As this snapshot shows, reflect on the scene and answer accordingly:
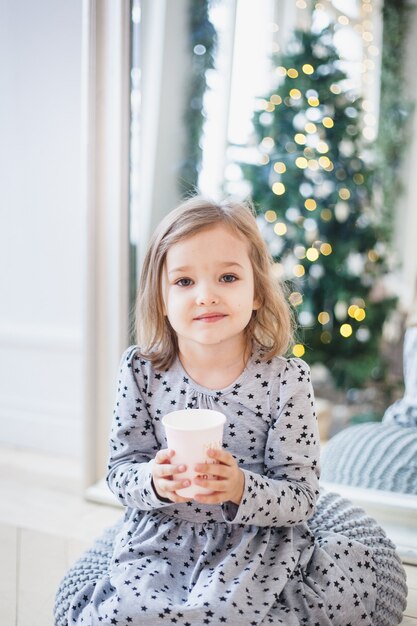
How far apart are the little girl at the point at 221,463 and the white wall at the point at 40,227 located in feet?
3.73

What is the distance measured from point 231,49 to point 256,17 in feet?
1.08

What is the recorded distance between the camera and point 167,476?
1.11 metres

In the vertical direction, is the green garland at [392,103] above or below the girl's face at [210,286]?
above

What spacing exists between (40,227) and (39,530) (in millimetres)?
1155

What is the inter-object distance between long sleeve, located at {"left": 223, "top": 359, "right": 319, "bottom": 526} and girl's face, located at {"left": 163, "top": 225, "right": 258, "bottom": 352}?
0.57ft

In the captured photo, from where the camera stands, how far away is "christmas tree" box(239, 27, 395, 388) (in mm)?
2824

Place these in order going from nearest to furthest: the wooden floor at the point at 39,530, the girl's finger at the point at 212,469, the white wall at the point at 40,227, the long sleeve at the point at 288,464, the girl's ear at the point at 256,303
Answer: the girl's finger at the point at 212,469
the long sleeve at the point at 288,464
the girl's ear at the point at 256,303
the wooden floor at the point at 39,530
the white wall at the point at 40,227

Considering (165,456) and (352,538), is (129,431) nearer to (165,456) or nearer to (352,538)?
(165,456)

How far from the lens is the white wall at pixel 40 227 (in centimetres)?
232

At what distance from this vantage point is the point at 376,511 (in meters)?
1.94

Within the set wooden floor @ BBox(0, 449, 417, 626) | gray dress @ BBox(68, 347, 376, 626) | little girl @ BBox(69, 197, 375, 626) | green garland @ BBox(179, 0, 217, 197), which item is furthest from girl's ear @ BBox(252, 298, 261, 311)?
green garland @ BBox(179, 0, 217, 197)

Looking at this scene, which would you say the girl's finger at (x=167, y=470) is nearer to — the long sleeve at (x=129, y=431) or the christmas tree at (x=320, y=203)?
the long sleeve at (x=129, y=431)

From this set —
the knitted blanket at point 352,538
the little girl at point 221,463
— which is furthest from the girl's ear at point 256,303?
the knitted blanket at point 352,538

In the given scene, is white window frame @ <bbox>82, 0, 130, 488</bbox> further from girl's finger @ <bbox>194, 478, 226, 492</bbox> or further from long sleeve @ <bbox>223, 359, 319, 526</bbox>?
girl's finger @ <bbox>194, 478, 226, 492</bbox>
